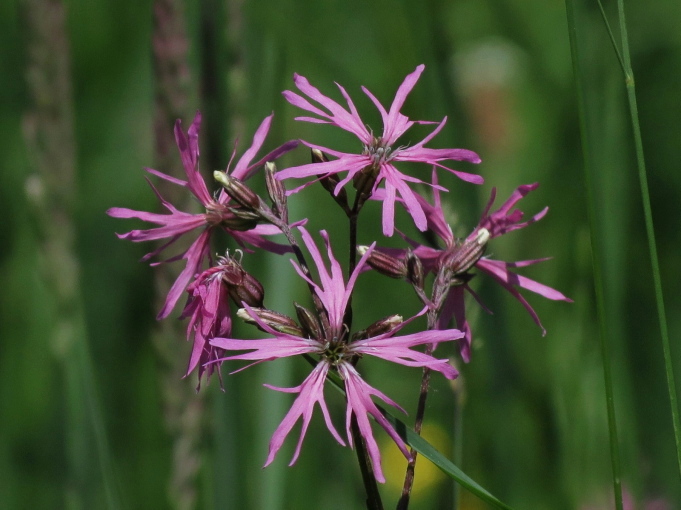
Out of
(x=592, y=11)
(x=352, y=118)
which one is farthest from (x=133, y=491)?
(x=592, y=11)

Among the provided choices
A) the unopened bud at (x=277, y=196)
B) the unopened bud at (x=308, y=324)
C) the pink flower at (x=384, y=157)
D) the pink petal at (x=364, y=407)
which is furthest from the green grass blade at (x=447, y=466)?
the unopened bud at (x=277, y=196)

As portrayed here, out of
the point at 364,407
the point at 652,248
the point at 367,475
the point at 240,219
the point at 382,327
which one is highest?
the point at 240,219

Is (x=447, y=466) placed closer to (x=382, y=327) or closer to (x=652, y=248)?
(x=382, y=327)

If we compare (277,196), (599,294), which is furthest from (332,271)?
(599,294)

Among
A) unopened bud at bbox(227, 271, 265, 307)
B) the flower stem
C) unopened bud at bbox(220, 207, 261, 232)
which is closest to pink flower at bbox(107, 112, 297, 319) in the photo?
unopened bud at bbox(220, 207, 261, 232)

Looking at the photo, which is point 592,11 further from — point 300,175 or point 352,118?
point 300,175
